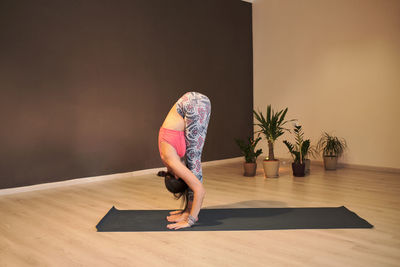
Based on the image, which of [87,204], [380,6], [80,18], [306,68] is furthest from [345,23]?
[87,204]

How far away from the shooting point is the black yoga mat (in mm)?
2789

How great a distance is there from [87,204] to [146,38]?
9.46 feet

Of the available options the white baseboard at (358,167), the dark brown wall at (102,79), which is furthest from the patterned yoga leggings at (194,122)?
the white baseboard at (358,167)

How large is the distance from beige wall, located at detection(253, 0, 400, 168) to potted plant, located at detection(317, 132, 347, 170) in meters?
0.11

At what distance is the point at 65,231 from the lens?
9.27 feet

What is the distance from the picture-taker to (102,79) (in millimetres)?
5117

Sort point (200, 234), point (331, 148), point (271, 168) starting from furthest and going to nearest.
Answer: point (331, 148) < point (271, 168) < point (200, 234)

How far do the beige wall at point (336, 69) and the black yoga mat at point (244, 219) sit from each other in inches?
105

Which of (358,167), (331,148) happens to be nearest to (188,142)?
(331,148)

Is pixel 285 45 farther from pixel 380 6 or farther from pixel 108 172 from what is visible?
pixel 108 172

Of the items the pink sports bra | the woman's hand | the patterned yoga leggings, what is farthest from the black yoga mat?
the pink sports bra

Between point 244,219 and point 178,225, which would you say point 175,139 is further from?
point 244,219

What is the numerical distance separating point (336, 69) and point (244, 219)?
152 inches

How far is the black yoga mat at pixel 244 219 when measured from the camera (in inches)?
110
